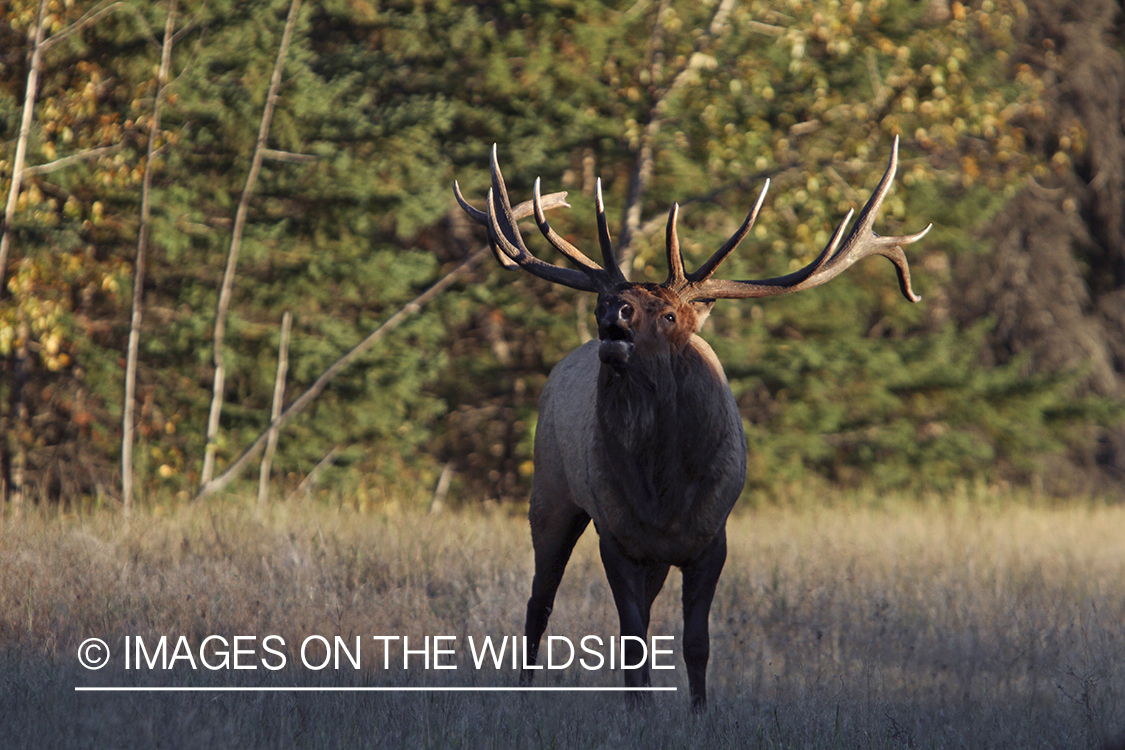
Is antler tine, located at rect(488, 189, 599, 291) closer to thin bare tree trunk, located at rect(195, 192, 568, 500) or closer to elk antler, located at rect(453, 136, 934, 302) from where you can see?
elk antler, located at rect(453, 136, 934, 302)

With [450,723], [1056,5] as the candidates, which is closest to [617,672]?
[450,723]

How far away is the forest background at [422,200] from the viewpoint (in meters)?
11.2

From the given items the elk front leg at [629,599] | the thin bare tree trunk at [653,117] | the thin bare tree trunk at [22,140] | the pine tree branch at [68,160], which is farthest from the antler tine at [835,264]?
the pine tree branch at [68,160]

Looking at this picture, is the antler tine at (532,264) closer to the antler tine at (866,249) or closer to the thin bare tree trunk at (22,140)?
the antler tine at (866,249)

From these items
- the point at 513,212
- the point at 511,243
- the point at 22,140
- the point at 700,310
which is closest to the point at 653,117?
the point at 22,140

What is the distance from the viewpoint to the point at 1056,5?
54.8 ft

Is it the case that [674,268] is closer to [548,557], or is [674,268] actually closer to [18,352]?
[548,557]

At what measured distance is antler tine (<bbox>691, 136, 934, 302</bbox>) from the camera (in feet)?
17.1

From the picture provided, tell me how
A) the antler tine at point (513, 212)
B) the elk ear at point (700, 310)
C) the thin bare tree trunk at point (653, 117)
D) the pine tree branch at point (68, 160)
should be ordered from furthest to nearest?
the thin bare tree trunk at point (653, 117)
the pine tree branch at point (68, 160)
the antler tine at point (513, 212)
the elk ear at point (700, 310)

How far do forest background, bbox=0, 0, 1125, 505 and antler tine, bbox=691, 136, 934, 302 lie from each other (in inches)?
223

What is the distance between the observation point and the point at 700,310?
5211 mm

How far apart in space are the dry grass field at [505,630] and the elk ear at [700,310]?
1.72 metres

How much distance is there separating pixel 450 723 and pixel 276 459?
26.5ft

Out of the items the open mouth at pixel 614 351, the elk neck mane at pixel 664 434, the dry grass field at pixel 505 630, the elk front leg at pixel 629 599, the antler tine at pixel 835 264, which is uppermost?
the antler tine at pixel 835 264
